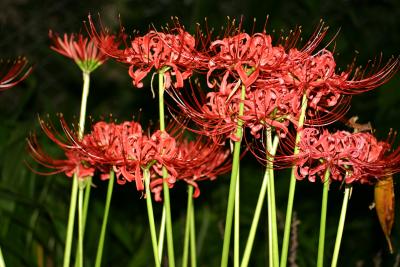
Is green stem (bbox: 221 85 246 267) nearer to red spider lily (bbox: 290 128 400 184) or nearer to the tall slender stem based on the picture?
red spider lily (bbox: 290 128 400 184)

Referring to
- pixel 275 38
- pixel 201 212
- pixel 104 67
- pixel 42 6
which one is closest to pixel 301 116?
pixel 201 212

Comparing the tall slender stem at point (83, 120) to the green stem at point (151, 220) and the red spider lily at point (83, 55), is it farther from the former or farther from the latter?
the green stem at point (151, 220)

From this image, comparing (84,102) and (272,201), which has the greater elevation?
(84,102)

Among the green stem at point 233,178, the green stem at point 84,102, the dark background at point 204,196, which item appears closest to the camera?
the green stem at point 233,178

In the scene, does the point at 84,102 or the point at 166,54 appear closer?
the point at 166,54

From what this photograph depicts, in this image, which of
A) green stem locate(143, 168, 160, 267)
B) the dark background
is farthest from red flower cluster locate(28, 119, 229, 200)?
the dark background

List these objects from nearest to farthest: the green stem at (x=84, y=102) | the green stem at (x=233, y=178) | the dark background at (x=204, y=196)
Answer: the green stem at (x=233, y=178) < the green stem at (x=84, y=102) < the dark background at (x=204, y=196)

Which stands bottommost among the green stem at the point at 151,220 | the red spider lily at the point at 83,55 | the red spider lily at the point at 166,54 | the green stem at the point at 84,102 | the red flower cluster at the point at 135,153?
the green stem at the point at 151,220

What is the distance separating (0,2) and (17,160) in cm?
186

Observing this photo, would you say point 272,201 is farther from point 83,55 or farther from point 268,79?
point 83,55

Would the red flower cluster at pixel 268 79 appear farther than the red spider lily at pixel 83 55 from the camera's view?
No

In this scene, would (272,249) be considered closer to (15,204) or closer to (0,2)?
(15,204)

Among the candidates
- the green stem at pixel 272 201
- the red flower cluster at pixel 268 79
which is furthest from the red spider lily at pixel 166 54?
the green stem at pixel 272 201

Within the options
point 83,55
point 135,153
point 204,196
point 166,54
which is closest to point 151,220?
point 135,153
